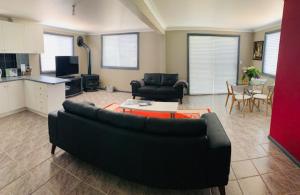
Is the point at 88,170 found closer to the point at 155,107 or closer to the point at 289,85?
the point at 155,107

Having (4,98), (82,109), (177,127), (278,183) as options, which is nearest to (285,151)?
(278,183)

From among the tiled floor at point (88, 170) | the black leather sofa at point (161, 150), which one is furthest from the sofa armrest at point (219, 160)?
the tiled floor at point (88, 170)

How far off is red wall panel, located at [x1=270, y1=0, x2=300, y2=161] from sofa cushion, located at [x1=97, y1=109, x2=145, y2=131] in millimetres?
2331

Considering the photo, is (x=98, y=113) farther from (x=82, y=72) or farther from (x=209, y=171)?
(x=82, y=72)

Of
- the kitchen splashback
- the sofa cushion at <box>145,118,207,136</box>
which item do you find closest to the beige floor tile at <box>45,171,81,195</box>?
the sofa cushion at <box>145,118,207,136</box>

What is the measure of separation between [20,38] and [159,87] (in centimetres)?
406

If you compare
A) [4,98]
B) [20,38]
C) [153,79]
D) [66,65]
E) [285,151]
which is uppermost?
[20,38]

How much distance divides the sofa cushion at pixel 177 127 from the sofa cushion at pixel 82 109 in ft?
2.53

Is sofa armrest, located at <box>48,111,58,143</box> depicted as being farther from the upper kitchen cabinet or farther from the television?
the television

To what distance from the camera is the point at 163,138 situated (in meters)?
2.12

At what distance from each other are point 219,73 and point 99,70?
4833mm

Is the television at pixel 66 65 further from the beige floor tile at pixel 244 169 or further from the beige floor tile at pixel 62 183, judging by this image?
the beige floor tile at pixel 244 169

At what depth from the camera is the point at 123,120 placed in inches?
90.5

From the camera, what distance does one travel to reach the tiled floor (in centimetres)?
238
